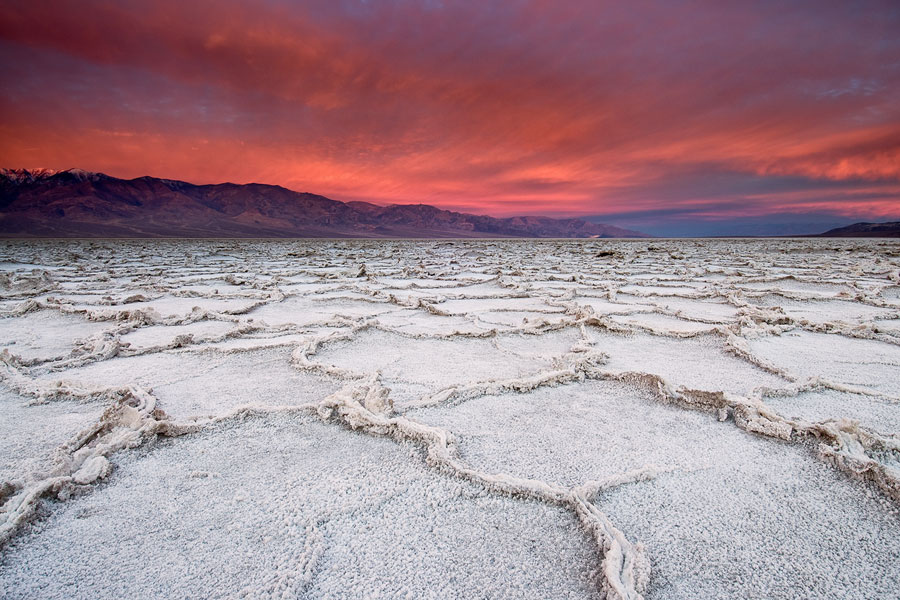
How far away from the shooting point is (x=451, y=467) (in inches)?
55.9

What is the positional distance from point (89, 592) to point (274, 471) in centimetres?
52

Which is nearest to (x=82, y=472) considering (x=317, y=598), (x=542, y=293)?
(x=317, y=598)

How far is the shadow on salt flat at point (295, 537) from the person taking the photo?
979 millimetres

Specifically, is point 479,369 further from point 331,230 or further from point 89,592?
point 331,230

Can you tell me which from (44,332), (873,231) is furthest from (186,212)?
(873,231)

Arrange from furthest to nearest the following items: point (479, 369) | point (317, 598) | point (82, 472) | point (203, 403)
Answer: point (479, 369), point (203, 403), point (82, 472), point (317, 598)

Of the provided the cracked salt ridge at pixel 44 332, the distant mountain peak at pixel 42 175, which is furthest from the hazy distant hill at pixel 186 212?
the cracked salt ridge at pixel 44 332

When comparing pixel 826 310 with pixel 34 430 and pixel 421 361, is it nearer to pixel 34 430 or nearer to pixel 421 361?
pixel 421 361

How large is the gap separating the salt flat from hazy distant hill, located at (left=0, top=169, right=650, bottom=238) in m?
83.1

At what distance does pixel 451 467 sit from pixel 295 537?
0.50 meters

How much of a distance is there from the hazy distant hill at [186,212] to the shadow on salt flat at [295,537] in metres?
84.0

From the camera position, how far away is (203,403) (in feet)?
6.54

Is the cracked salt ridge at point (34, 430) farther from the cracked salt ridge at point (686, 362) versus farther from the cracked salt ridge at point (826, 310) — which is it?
the cracked salt ridge at point (826, 310)

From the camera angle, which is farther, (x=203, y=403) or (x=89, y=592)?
(x=203, y=403)
